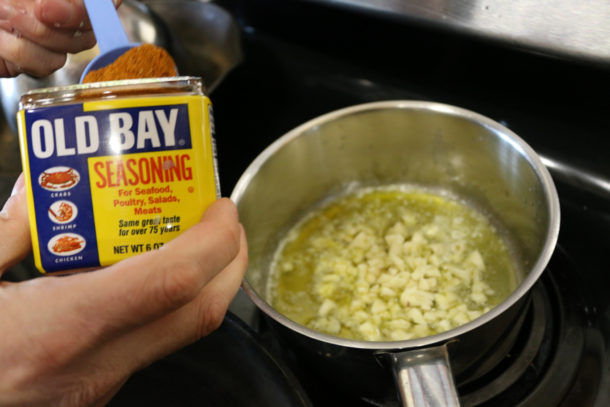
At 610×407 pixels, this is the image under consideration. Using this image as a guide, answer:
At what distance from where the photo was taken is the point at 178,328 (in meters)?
0.44

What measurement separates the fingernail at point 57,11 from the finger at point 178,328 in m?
0.37

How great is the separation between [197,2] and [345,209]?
0.47 meters

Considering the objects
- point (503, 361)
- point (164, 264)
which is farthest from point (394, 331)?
point (164, 264)

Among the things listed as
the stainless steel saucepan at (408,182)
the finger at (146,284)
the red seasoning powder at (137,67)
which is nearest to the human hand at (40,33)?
the red seasoning powder at (137,67)

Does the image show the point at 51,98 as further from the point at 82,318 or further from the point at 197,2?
the point at 197,2

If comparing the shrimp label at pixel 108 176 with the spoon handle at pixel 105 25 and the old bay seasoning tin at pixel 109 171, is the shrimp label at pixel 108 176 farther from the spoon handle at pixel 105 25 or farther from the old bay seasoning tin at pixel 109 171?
the spoon handle at pixel 105 25

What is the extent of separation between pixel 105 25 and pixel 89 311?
330 mm

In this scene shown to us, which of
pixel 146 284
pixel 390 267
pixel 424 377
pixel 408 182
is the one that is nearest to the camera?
pixel 146 284

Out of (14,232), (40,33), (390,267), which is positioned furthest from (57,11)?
(390,267)

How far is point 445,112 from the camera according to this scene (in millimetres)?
748

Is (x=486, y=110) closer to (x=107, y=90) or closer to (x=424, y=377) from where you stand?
(x=424, y=377)

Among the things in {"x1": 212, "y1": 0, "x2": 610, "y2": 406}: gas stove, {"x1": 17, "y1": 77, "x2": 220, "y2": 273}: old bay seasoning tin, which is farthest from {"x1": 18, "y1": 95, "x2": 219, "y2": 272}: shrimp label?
{"x1": 212, "y1": 0, "x2": 610, "y2": 406}: gas stove

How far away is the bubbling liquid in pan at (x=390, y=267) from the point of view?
0.68 m

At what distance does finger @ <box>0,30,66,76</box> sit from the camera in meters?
0.65
